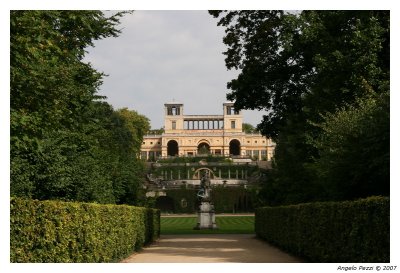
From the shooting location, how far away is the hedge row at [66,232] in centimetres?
847

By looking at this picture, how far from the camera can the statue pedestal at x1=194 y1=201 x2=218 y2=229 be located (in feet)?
102

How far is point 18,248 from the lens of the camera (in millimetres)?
8367

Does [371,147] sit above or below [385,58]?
below

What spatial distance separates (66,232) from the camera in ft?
32.6

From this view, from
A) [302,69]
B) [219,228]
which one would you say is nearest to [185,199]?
[219,228]

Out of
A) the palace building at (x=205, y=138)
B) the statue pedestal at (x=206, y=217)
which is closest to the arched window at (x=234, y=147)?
the palace building at (x=205, y=138)

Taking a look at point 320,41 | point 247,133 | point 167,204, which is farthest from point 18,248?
point 247,133

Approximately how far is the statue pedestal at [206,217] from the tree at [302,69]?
6.89 metres

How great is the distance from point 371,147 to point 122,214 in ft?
20.1

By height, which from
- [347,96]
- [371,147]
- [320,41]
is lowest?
[371,147]

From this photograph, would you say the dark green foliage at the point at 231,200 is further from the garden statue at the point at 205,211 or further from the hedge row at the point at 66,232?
the hedge row at the point at 66,232

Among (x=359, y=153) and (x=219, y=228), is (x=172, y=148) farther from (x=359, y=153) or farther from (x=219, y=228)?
(x=359, y=153)

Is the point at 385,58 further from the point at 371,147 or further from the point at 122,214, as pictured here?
the point at 122,214

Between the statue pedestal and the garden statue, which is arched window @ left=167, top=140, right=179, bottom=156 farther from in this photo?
the statue pedestal
